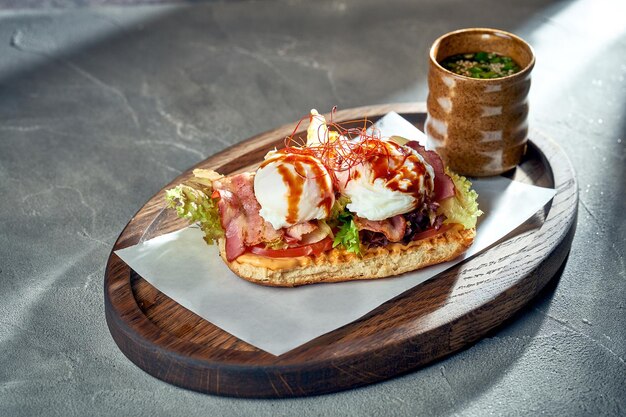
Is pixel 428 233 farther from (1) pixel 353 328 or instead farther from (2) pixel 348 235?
(1) pixel 353 328

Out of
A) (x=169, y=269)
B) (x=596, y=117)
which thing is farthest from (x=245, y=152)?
(x=596, y=117)

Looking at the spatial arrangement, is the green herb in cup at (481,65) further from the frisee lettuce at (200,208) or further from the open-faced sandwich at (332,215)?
the frisee lettuce at (200,208)

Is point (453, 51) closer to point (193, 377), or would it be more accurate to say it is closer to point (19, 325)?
point (193, 377)

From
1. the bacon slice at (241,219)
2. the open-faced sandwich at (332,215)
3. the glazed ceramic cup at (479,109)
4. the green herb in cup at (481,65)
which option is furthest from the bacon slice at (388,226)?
the green herb in cup at (481,65)

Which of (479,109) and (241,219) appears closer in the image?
(241,219)

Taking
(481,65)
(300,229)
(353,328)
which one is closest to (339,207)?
(300,229)

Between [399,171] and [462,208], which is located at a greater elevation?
[399,171]

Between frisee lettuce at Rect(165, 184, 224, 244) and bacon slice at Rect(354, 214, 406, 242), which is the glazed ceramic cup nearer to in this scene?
bacon slice at Rect(354, 214, 406, 242)
